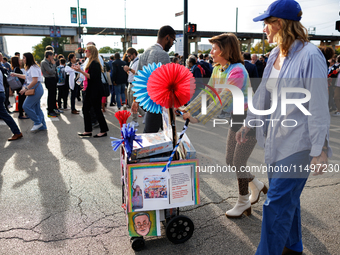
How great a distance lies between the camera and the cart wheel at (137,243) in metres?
2.49

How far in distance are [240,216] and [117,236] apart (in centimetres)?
124

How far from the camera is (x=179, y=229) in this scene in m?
2.59

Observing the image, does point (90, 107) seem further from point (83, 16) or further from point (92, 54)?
point (83, 16)

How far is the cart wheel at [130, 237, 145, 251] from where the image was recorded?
2488mm

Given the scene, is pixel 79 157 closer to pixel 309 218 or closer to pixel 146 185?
pixel 146 185

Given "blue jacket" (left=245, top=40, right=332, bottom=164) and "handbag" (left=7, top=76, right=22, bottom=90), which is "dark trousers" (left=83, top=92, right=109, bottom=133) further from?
"blue jacket" (left=245, top=40, right=332, bottom=164)

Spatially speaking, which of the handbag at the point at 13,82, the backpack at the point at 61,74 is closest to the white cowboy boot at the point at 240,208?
the handbag at the point at 13,82

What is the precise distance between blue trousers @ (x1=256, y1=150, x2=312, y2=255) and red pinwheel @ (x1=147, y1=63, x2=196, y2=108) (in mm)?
819

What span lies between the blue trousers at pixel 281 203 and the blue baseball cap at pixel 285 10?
0.86m

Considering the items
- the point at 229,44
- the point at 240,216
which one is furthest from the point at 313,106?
the point at 240,216

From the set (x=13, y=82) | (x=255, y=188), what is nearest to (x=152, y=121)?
(x=255, y=188)

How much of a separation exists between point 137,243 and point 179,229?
373 millimetres

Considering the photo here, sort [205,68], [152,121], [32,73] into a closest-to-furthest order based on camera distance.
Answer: [152,121] < [32,73] < [205,68]

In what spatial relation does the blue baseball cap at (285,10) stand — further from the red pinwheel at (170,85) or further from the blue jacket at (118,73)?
the blue jacket at (118,73)
